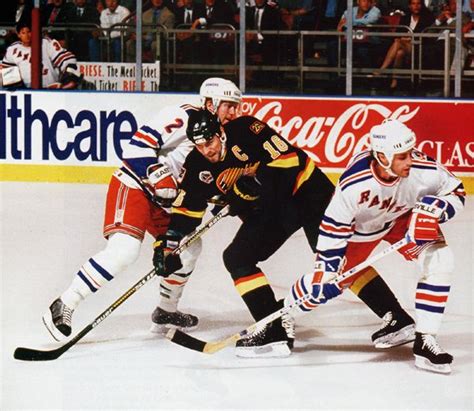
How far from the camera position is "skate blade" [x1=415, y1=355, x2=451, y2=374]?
4.30 meters

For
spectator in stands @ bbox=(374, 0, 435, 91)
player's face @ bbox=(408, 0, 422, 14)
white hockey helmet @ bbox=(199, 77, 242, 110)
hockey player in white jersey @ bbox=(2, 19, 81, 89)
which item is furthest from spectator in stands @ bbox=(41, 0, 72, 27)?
white hockey helmet @ bbox=(199, 77, 242, 110)

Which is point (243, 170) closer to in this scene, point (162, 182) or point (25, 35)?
point (162, 182)

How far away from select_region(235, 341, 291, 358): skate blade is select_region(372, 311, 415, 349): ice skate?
1.06 ft

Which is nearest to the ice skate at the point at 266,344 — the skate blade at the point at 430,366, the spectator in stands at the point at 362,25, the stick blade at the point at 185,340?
the stick blade at the point at 185,340

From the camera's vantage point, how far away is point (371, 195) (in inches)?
168

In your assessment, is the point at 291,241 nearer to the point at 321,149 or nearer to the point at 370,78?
the point at 321,149

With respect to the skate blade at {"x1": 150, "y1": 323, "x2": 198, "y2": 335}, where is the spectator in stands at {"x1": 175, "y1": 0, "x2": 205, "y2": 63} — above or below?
above

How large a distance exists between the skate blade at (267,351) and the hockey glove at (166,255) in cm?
36

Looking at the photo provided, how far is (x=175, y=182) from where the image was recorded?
15.6 feet

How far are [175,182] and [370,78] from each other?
167 inches

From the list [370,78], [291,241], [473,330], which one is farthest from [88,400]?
[370,78]

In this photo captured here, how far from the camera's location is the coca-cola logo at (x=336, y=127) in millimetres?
8367

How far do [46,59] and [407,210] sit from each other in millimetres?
4930

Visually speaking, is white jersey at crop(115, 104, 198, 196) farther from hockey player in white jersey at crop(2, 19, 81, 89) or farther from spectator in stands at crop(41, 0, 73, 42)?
spectator in stands at crop(41, 0, 73, 42)
